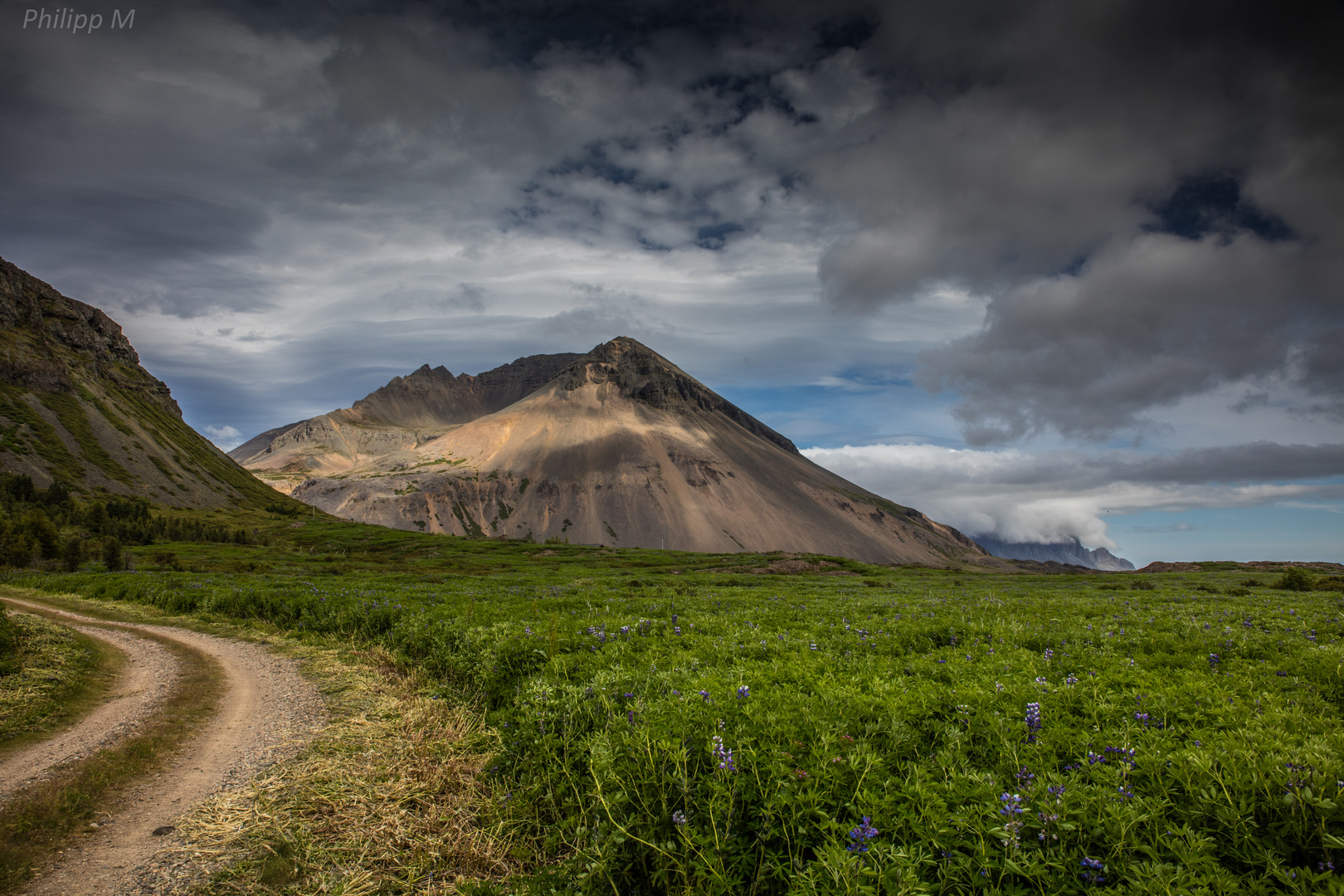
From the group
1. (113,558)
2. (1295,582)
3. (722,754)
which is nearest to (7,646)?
(722,754)

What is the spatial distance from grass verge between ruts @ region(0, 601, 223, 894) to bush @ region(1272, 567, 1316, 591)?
5538cm

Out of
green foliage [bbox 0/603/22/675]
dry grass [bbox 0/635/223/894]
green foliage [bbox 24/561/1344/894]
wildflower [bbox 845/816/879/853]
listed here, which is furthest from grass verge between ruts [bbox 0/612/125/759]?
wildflower [bbox 845/816/879/853]

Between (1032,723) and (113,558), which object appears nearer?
(1032,723)

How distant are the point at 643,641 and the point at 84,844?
8.71m

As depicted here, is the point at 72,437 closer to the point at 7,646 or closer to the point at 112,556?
the point at 112,556

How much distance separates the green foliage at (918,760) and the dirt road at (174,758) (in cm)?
342

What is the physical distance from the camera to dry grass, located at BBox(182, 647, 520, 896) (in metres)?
6.46

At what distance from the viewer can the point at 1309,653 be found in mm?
9273

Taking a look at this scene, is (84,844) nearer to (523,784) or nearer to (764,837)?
(523,784)

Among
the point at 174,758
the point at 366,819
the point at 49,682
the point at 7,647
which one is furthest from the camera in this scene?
the point at 7,647

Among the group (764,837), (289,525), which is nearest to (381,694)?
(764,837)

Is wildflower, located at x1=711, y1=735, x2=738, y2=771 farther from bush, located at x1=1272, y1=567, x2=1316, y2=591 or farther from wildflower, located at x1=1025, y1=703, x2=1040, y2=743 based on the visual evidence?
bush, located at x1=1272, y1=567, x2=1316, y2=591

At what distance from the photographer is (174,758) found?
32.0ft

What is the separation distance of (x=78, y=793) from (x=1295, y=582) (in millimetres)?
58089
